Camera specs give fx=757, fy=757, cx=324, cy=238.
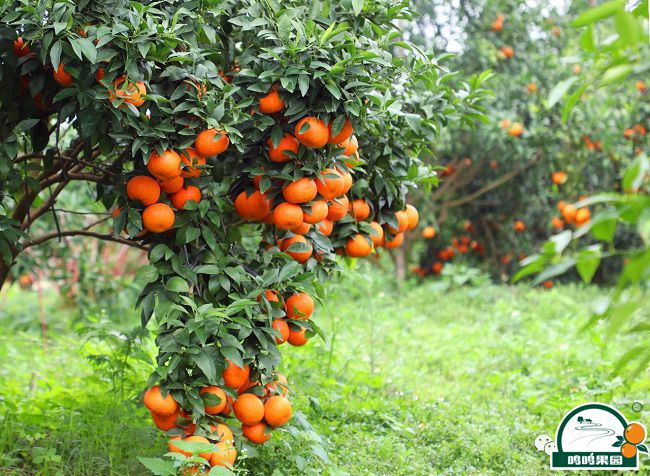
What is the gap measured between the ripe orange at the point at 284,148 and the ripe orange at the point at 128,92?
1.41 feet

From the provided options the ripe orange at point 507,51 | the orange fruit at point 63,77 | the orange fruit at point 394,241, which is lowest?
the orange fruit at point 63,77

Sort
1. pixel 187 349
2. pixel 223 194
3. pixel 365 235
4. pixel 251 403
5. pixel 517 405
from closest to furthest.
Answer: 1. pixel 187 349
2. pixel 251 403
3. pixel 223 194
4. pixel 365 235
5. pixel 517 405

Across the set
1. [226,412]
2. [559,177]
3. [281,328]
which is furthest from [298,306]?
[559,177]

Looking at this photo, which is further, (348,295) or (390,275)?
(390,275)

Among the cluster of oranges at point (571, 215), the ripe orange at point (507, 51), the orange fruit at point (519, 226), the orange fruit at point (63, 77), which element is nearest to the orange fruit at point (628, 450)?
the orange fruit at point (63, 77)

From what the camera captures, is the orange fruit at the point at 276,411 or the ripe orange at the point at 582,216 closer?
the orange fruit at the point at 276,411

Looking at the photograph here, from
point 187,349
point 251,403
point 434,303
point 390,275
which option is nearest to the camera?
point 187,349

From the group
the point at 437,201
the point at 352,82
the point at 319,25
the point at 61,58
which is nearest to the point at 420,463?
the point at 352,82

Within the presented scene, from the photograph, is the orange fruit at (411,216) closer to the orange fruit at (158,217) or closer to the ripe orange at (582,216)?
the orange fruit at (158,217)

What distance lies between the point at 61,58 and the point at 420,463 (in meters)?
1.90

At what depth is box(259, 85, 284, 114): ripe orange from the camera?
2.33 metres

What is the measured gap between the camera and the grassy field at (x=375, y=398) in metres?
2.79

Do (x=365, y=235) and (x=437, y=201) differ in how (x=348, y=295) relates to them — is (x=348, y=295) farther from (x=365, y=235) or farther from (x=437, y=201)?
(x=365, y=235)

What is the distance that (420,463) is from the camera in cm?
286
